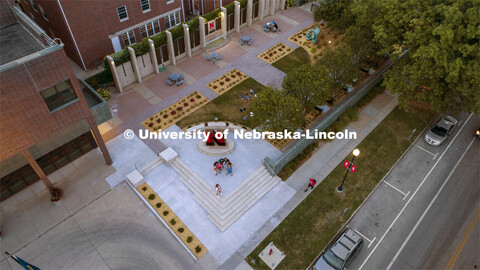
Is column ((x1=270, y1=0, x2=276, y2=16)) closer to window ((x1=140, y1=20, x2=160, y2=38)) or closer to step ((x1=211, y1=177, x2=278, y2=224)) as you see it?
window ((x1=140, y1=20, x2=160, y2=38))

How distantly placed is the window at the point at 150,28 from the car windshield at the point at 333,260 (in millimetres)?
34886

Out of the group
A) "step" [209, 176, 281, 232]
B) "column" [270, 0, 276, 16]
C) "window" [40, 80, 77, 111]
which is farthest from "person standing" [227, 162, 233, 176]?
"column" [270, 0, 276, 16]

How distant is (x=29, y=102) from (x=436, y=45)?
3229cm

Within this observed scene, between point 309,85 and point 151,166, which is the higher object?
point 309,85

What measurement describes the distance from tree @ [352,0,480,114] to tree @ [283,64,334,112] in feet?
22.3

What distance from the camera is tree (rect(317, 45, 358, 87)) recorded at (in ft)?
107

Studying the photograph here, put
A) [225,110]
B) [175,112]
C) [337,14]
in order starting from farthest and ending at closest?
1. [337,14]
2. [225,110]
3. [175,112]

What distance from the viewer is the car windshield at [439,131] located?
107 feet

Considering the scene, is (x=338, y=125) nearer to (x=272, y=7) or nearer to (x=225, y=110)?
(x=225, y=110)

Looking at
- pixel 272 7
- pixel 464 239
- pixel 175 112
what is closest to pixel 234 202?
pixel 175 112

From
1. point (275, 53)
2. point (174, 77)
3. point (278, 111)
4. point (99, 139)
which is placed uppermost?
point (278, 111)

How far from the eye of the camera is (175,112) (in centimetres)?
3434

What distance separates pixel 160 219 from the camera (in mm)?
25891

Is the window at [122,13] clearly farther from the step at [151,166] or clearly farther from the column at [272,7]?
the column at [272,7]
